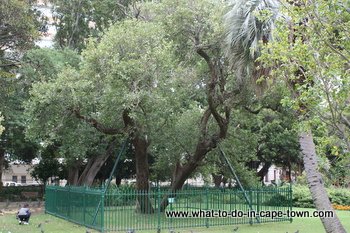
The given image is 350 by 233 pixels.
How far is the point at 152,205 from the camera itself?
1941 centimetres

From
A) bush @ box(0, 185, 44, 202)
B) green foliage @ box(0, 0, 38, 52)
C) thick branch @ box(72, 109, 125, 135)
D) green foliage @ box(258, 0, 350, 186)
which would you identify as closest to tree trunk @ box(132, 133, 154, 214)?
thick branch @ box(72, 109, 125, 135)

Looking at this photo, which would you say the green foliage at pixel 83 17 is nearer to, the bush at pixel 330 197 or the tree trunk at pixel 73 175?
the tree trunk at pixel 73 175

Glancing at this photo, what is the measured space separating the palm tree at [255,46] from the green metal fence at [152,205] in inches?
225

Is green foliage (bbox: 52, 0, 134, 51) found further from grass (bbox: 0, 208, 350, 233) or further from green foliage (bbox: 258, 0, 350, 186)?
green foliage (bbox: 258, 0, 350, 186)

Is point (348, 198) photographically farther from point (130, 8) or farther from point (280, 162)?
point (130, 8)

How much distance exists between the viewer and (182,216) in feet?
64.7

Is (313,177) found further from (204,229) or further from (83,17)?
(83,17)

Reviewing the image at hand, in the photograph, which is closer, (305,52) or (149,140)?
(305,52)

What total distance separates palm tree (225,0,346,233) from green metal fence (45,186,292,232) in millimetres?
5727

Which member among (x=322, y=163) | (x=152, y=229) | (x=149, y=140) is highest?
(x=149, y=140)

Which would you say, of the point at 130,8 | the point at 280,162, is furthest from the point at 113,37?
the point at 280,162

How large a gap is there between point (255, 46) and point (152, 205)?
352 inches

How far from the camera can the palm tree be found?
1180 centimetres

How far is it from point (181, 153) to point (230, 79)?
4.35 metres
